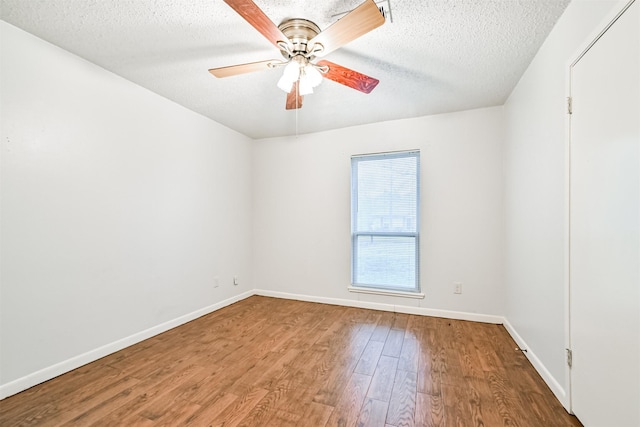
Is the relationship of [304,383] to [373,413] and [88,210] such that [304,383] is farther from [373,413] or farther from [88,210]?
[88,210]

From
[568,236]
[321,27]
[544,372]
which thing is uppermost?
[321,27]

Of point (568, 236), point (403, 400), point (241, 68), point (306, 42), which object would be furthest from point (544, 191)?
point (241, 68)

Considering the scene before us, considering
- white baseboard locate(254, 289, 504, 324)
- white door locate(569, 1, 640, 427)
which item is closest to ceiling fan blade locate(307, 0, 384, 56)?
white door locate(569, 1, 640, 427)

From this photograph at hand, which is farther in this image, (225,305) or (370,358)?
(225,305)

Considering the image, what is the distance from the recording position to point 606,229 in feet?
4.44

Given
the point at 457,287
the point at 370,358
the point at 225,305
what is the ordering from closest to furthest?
1. the point at 370,358
2. the point at 457,287
3. the point at 225,305

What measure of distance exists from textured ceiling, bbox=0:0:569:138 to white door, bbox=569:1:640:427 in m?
0.61

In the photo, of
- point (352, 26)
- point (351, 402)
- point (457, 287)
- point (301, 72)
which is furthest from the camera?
point (457, 287)

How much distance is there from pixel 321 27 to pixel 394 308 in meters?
3.07

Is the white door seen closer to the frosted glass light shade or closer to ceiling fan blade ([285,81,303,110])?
the frosted glass light shade

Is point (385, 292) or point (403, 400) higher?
point (385, 292)

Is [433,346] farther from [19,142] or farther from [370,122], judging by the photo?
[19,142]

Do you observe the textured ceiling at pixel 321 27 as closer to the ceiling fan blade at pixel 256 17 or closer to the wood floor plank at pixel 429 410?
the ceiling fan blade at pixel 256 17

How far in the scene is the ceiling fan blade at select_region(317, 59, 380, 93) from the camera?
6.32 feet
